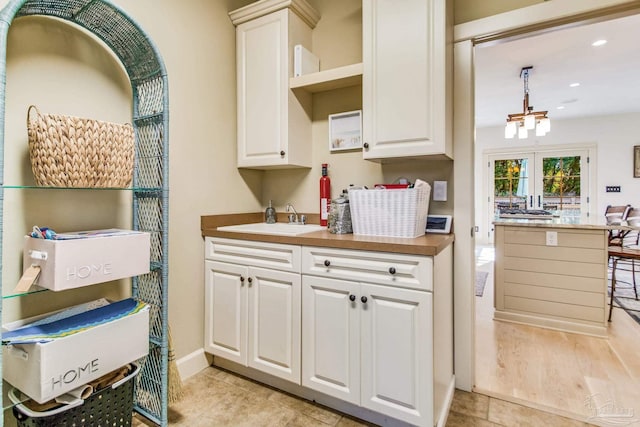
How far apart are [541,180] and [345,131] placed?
21.6ft

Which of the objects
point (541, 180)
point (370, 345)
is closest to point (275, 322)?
point (370, 345)

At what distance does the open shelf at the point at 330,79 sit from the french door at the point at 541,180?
6.00 meters

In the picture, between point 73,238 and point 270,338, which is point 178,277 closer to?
point 270,338

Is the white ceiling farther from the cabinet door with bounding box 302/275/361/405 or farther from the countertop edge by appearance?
the cabinet door with bounding box 302/275/361/405

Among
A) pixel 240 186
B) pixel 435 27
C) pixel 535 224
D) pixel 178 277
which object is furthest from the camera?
pixel 535 224

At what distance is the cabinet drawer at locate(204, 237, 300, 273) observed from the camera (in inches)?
69.7

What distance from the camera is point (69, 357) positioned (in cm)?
120

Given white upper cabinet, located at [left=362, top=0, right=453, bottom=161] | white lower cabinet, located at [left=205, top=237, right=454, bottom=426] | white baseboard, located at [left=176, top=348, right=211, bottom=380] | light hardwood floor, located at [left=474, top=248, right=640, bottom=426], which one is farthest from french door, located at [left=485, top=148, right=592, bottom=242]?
white baseboard, located at [left=176, top=348, right=211, bottom=380]

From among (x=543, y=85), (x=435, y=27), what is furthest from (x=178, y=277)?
(x=543, y=85)

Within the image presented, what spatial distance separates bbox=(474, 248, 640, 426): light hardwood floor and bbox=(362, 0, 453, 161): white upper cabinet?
1464 millimetres

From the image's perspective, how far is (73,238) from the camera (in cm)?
126

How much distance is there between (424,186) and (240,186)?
4.29 feet

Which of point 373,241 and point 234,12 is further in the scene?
point 234,12

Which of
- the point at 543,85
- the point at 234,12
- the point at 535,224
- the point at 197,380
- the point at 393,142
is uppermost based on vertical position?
the point at 543,85
